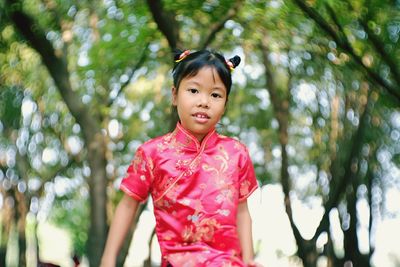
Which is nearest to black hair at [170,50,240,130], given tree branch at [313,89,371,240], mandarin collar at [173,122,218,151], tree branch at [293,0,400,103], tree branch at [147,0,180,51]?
mandarin collar at [173,122,218,151]

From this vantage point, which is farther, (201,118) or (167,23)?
(167,23)

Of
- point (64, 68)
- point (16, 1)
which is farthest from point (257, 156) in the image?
point (16, 1)

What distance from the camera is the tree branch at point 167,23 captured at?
33.7 feet

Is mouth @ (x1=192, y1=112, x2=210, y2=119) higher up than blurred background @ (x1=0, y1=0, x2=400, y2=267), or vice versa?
mouth @ (x1=192, y1=112, x2=210, y2=119)

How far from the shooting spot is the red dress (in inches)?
146

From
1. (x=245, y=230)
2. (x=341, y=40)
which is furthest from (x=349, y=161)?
(x=245, y=230)

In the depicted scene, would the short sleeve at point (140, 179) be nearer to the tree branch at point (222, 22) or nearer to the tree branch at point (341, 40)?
the tree branch at point (341, 40)

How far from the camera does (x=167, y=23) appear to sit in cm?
1047

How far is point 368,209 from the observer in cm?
1789

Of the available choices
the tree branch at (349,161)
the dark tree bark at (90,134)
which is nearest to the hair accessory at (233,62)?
the dark tree bark at (90,134)

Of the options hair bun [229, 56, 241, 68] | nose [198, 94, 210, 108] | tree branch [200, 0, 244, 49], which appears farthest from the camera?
tree branch [200, 0, 244, 49]

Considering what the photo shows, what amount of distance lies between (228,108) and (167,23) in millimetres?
8504

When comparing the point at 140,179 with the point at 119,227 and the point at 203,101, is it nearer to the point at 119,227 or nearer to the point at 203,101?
the point at 119,227

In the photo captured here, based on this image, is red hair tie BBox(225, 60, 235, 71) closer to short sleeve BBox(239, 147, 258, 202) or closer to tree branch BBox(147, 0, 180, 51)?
short sleeve BBox(239, 147, 258, 202)
